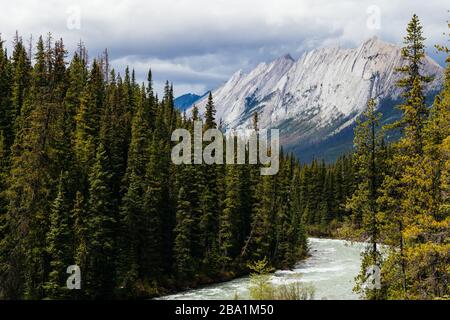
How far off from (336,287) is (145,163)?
28946 millimetres

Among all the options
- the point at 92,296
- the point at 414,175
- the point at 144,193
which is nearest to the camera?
the point at 414,175

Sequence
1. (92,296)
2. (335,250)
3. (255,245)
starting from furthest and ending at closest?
(335,250) → (255,245) → (92,296)

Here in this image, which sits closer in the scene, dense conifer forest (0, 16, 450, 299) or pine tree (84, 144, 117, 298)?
dense conifer forest (0, 16, 450, 299)

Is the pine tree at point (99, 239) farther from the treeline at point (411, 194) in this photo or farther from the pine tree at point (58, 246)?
the treeline at point (411, 194)

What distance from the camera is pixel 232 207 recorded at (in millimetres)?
67750

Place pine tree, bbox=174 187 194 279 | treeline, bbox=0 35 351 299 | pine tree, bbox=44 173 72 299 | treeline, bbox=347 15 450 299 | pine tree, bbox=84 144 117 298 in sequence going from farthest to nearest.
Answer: pine tree, bbox=174 187 194 279
pine tree, bbox=84 144 117 298
pine tree, bbox=44 173 72 299
treeline, bbox=0 35 351 299
treeline, bbox=347 15 450 299

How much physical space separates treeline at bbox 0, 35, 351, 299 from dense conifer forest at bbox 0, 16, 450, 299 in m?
0.17

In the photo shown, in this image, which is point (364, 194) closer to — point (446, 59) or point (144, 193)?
point (446, 59)

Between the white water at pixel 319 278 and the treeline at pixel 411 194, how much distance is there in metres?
6.62

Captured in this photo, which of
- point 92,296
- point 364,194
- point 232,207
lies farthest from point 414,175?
point 232,207

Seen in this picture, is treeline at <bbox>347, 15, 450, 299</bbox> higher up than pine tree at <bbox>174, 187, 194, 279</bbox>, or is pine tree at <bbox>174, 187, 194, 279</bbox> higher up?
treeline at <bbox>347, 15, 450, 299</bbox>

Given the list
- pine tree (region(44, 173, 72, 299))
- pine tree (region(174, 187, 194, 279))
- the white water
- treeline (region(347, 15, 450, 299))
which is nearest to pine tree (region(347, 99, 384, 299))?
treeline (region(347, 15, 450, 299))

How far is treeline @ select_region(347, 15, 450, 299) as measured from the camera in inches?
998

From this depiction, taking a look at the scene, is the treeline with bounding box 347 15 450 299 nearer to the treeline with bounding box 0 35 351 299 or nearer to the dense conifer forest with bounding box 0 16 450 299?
the dense conifer forest with bounding box 0 16 450 299
